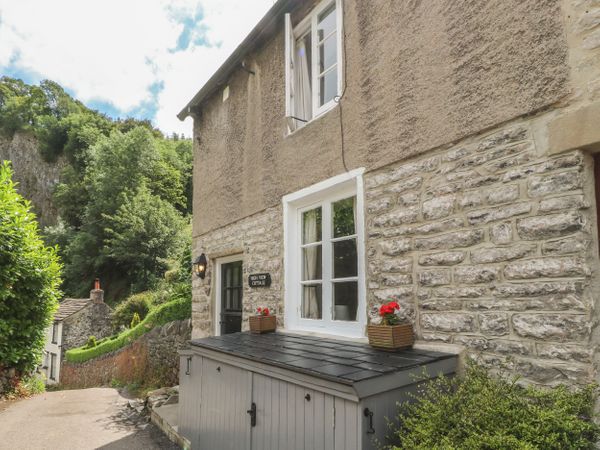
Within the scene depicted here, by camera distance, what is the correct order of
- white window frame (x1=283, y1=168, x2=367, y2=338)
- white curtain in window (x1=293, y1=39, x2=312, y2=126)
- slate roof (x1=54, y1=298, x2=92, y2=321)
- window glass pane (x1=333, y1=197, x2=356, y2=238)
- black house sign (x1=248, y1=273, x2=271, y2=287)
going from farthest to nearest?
slate roof (x1=54, y1=298, x2=92, y2=321) < black house sign (x1=248, y1=273, x2=271, y2=287) < white curtain in window (x1=293, y1=39, x2=312, y2=126) < window glass pane (x1=333, y1=197, x2=356, y2=238) < white window frame (x1=283, y1=168, x2=367, y2=338)

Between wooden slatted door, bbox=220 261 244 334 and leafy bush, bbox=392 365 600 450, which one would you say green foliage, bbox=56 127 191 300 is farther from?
leafy bush, bbox=392 365 600 450

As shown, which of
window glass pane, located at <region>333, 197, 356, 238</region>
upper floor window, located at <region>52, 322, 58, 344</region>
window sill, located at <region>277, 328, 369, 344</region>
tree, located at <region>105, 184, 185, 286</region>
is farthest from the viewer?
tree, located at <region>105, 184, 185, 286</region>

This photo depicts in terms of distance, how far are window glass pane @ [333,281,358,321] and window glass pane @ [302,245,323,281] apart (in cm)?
35

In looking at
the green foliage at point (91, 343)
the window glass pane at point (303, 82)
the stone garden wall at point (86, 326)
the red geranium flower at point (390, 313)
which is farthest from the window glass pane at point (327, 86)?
the stone garden wall at point (86, 326)

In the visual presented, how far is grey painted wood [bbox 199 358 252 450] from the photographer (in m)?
3.52

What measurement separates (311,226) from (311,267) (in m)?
0.51

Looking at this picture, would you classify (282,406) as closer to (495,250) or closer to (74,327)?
(495,250)

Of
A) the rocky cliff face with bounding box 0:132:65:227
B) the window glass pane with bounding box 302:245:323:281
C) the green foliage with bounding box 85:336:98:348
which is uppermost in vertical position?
the rocky cliff face with bounding box 0:132:65:227

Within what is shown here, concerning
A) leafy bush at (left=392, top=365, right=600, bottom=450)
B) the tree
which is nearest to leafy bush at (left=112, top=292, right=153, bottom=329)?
the tree

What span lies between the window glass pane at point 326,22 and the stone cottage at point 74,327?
22.3 meters

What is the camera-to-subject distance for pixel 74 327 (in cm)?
2205

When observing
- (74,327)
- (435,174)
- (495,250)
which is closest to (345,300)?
(435,174)

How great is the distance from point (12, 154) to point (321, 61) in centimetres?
4808

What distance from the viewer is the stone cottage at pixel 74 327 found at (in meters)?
21.7
